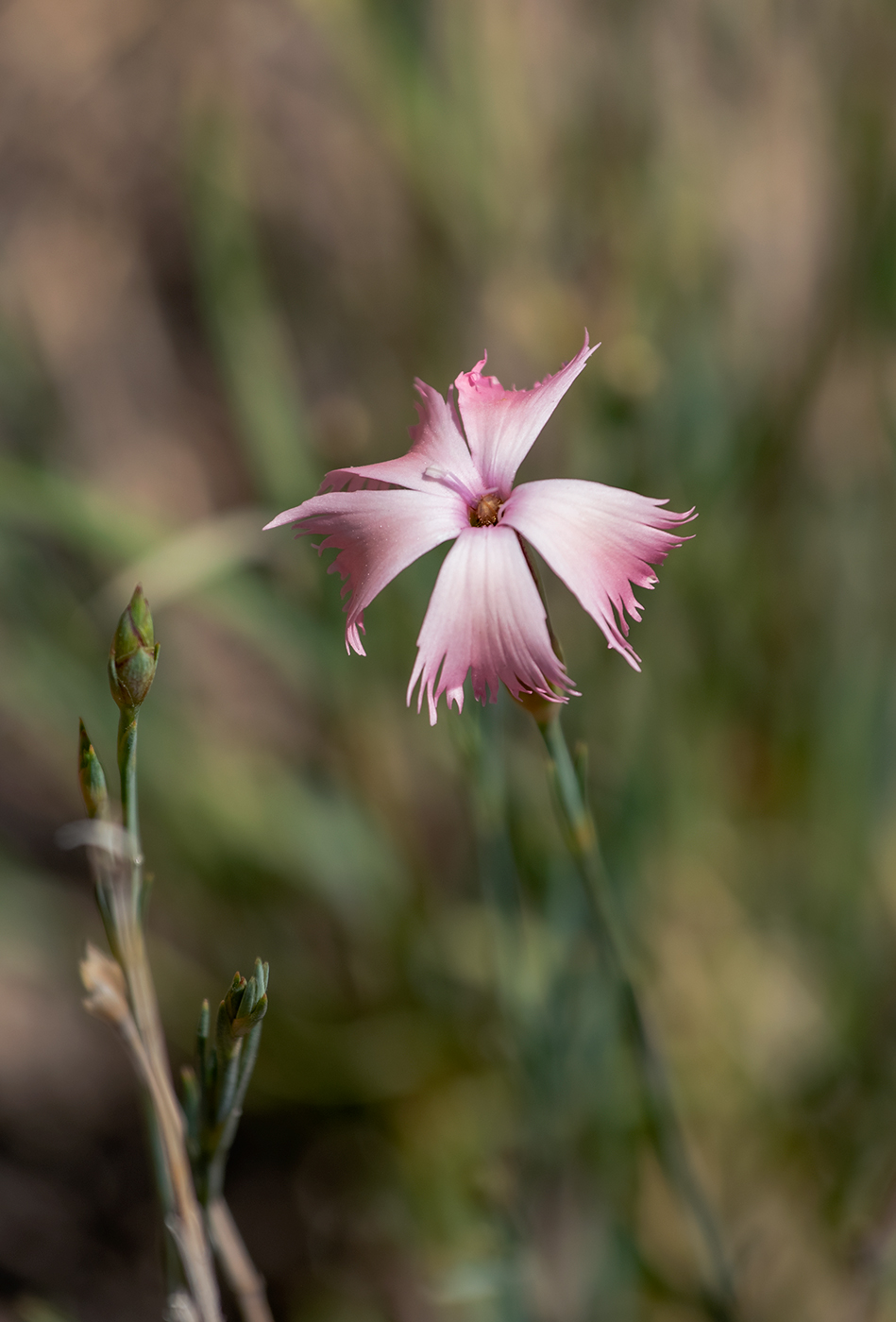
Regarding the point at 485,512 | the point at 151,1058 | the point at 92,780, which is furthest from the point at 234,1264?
the point at 485,512

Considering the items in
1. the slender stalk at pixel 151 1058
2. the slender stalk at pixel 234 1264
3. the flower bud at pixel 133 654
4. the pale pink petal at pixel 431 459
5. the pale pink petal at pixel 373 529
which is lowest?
the slender stalk at pixel 234 1264

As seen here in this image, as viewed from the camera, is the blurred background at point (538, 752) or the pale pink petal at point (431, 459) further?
the blurred background at point (538, 752)

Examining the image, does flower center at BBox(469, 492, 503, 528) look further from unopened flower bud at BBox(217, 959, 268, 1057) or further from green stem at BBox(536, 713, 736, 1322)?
unopened flower bud at BBox(217, 959, 268, 1057)

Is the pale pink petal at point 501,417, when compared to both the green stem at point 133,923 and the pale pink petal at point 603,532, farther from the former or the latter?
the green stem at point 133,923

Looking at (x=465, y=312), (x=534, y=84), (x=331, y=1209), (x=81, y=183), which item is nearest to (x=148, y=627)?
(x=331, y=1209)

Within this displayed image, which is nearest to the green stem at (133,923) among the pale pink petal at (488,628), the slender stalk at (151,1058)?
the slender stalk at (151,1058)

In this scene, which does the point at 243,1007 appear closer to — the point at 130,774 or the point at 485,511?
the point at 130,774
